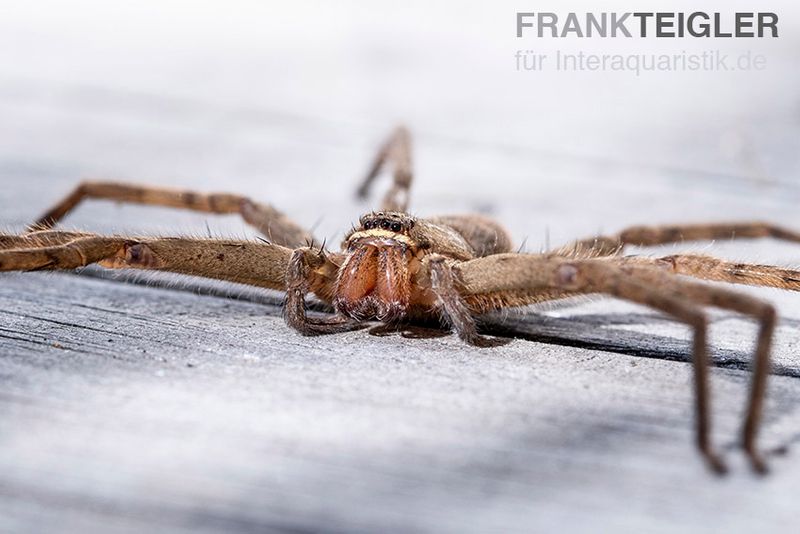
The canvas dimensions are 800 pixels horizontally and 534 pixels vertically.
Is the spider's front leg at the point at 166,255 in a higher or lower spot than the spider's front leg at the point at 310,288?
higher

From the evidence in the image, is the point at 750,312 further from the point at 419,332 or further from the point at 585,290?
the point at 419,332

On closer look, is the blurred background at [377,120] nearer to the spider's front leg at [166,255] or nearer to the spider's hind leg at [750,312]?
the spider's front leg at [166,255]

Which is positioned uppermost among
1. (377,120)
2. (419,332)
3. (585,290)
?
(377,120)

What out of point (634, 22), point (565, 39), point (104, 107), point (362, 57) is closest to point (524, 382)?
point (104, 107)

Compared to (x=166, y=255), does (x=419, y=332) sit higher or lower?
lower

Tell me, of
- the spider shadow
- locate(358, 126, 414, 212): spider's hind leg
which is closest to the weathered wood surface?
the spider shadow

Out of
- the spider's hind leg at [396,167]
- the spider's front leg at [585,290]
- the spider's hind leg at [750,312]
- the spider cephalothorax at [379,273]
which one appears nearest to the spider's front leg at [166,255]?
the spider cephalothorax at [379,273]

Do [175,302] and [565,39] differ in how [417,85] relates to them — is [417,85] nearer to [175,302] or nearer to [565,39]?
[565,39]

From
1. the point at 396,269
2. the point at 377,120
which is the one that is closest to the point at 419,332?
the point at 396,269

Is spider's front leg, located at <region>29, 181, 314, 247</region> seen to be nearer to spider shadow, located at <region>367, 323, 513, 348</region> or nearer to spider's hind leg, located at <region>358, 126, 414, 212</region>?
spider's hind leg, located at <region>358, 126, 414, 212</region>
